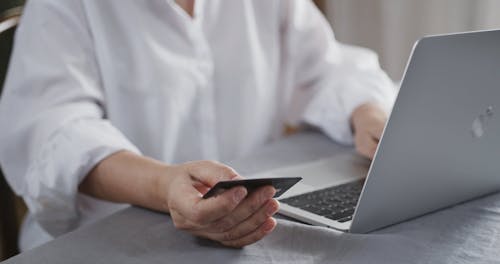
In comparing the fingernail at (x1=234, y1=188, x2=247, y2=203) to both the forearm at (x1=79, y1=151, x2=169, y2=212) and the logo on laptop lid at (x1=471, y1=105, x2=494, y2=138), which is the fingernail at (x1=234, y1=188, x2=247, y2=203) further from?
the logo on laptop lid at (x1=471, y1=105, x2=494, y2=138)

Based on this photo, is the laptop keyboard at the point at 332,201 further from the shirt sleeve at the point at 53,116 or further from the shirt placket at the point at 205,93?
the shirt placket at the point at 205,93

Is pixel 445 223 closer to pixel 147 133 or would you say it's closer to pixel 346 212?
pixel 346 212

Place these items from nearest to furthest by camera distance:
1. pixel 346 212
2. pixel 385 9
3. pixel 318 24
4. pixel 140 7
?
pixel 346 212, pixel 140 7, pixel 318 24, pixel 385 9

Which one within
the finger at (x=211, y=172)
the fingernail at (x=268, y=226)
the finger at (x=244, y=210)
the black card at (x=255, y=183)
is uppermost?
the black card at (x=255, y=183)

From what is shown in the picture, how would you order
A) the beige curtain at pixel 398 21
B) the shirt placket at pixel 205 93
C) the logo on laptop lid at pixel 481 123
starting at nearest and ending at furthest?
the logo on laptop lid at pixel 481 123 < the shirt placket at pixel 205 93 < the beige curtain at pixel 398 21

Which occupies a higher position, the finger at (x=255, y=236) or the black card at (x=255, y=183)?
the black card at (x=255, y=183)

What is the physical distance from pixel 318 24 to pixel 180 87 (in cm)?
34

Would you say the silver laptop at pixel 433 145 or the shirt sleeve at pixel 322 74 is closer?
the silver laptop at pixel 433 145

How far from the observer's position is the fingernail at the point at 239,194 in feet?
1.86

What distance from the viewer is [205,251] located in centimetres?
60

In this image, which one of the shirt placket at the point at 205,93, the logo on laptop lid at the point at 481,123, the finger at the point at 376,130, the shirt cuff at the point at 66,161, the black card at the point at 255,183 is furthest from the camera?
the shirt placket at the point at 205,93

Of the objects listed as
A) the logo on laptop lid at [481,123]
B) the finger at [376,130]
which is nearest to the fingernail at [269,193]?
the logo on laptop lid at [481,123]

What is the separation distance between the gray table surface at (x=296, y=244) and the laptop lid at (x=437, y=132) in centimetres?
2

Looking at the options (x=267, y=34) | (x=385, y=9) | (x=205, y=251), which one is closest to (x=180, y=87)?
(x=267, y=34)
